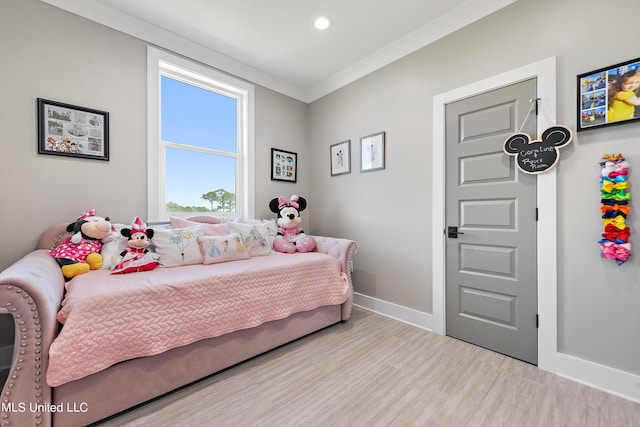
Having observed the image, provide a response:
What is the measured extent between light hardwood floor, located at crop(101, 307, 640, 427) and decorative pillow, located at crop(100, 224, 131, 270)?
3.21ft

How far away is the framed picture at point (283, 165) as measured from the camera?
3.30 metres

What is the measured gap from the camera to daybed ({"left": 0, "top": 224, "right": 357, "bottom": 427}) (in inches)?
42.4

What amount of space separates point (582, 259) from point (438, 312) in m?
1.07

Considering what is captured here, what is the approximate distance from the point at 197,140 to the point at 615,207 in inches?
134

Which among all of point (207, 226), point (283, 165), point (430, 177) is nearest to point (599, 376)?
point (430, 177)

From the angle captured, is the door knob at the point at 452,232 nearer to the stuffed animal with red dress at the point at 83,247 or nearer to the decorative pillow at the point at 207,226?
the decorative pillow at the point at 207,226

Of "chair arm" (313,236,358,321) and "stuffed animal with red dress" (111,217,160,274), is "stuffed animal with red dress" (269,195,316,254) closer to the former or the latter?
"chair arm" (313,236,358,321)

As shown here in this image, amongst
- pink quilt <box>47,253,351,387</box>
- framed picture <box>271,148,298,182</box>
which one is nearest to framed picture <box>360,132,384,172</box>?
framed picture <box>271,148,298,182</box>

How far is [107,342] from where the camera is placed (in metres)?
1.26

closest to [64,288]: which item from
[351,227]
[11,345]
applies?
[11,345]

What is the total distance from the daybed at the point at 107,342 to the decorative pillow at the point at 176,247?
0.40 ft

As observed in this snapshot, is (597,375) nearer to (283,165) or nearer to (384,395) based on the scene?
(384,395)

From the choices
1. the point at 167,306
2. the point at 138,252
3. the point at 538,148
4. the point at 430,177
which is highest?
the point at 538,148

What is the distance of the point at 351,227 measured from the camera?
3107mm
